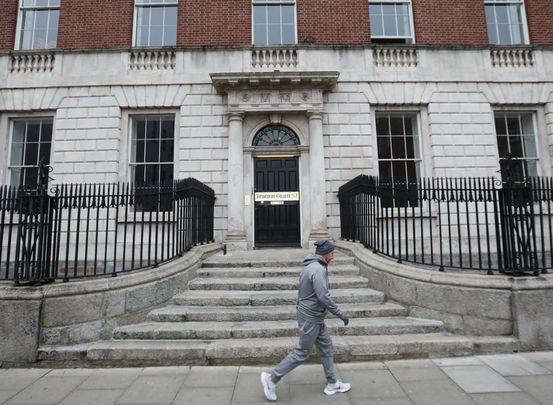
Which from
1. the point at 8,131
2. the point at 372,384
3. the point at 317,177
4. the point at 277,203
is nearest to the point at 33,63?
the point at 8,131

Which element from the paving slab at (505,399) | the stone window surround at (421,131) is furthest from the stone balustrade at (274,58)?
the paving slab at (505,399)

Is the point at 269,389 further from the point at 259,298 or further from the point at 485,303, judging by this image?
the point at 485,303

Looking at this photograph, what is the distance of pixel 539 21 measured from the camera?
11.0 metres

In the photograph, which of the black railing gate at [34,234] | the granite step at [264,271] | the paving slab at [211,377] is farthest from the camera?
the granite step at [264,271]

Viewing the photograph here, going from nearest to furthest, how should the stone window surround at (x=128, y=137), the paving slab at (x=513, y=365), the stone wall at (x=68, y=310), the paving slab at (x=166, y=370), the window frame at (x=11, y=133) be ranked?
the paving slab at (x=513, y=365) < the paving slab at (x=166, y=370) < the stone wall at (x=68, y=310) < the stone window surround at (x=128, y=137) < the window frame at (x=11, y=133)

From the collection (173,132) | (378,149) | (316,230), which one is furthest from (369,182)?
(173,132)

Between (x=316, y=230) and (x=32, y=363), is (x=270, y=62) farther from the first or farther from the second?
(x=32, y=363)

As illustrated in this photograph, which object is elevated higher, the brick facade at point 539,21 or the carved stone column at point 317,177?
the brick facade at point 539,21

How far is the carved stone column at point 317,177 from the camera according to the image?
9.64 metres

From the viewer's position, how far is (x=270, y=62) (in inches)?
410

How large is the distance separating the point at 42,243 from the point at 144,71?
6866 mm

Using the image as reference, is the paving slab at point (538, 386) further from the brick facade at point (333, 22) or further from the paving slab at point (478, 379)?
the brick facade at point (333, 22)

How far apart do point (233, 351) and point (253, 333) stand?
1.58ft

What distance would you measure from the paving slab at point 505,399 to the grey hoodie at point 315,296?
1694mm
